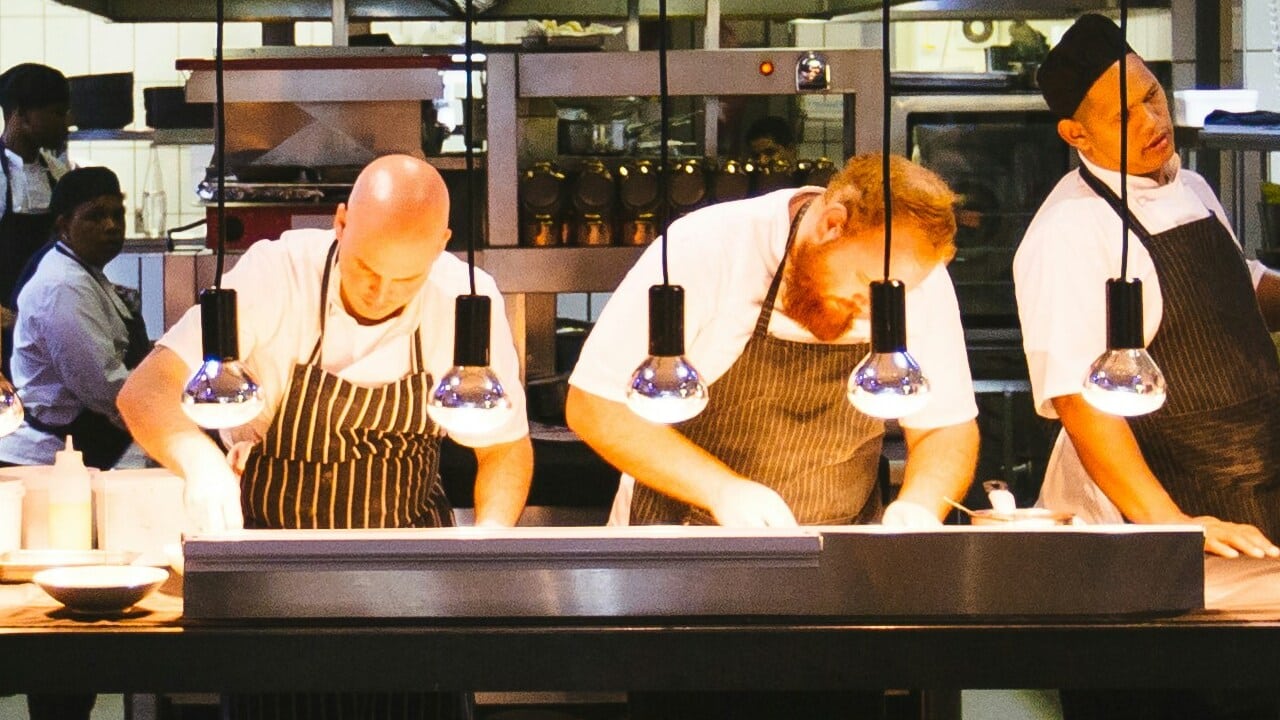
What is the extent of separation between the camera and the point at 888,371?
2.04 meters

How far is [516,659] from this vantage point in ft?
6.64

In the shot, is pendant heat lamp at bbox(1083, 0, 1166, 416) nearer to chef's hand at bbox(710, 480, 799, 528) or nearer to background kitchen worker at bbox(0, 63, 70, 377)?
chef's hand at bbox(710, 480, 799, 528)

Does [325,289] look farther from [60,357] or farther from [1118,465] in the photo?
[60,357]

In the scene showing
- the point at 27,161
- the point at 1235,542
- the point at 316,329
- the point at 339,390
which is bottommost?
the point at 1235,542

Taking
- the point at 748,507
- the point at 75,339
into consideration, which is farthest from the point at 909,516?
the point at 75,339

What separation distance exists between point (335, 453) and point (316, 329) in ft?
0.72

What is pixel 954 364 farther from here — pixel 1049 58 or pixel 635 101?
pixel 635 101

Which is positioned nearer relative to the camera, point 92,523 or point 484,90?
point 92,523

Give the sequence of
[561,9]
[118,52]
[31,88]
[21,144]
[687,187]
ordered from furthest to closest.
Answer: [118,52]
[561,9]
[21,144]
[31,88]
[687,187]

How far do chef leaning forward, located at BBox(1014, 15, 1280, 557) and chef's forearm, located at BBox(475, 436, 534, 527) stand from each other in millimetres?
929

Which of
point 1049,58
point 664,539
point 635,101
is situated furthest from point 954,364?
point 635,101

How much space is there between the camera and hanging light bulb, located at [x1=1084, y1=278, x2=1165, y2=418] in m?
2.09

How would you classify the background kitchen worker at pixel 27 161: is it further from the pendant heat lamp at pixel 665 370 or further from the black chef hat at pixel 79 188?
the pendant heat lamp at pixel 665 370

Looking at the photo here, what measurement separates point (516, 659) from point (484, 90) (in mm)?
2262
